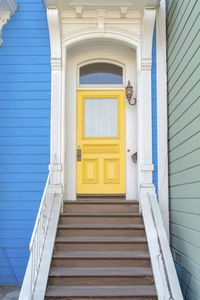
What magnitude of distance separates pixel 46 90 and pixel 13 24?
107cm

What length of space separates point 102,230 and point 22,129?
1.78m

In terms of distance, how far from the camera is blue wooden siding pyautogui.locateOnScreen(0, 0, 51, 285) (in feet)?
14.9

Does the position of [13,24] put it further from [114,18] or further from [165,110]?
[165,110]

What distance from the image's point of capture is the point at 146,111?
4.67 metres

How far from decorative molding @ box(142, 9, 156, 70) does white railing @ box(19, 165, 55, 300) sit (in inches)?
77.7

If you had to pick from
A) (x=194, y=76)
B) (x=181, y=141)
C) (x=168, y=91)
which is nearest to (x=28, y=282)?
(x=181, y=141)

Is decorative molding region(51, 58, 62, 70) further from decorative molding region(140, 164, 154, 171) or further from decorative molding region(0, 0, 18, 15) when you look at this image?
decorative molding region(140, 164, 154, 171)

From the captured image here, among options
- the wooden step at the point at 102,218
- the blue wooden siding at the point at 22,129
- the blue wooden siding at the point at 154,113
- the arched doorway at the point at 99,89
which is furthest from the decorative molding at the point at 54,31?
the wooden step at the point at 102,218

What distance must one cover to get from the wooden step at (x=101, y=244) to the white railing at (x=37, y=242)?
0.24 meters

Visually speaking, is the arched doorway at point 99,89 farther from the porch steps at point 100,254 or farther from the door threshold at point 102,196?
the porch steps at point 100,254

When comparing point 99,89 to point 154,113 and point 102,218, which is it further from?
point 102,218

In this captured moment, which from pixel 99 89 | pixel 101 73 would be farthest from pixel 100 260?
pixel 101 73

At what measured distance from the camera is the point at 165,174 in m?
4.55

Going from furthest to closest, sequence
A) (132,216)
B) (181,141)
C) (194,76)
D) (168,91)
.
Answer: (168,91), (132,216), (181,141), (194,76)
